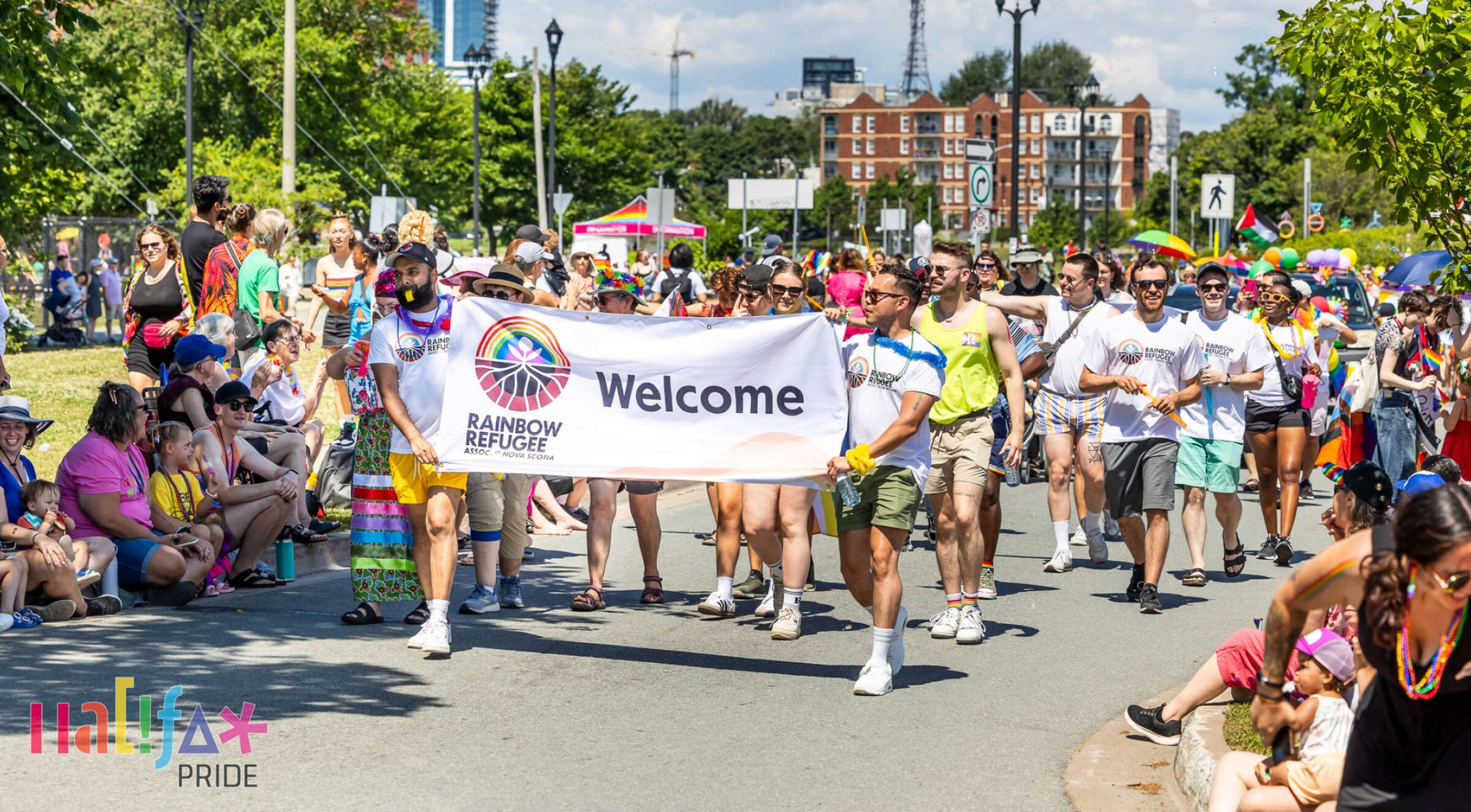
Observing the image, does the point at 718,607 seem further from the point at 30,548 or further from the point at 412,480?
the point at 30,548

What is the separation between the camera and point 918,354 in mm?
7832

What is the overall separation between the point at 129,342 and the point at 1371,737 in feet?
33.0

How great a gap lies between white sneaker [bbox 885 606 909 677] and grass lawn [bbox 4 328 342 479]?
6867 mm

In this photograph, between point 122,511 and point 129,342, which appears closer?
point 122,511

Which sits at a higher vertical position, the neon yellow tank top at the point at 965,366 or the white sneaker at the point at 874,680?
the neon yellow tank top at the point at 965,366

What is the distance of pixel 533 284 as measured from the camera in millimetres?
11680

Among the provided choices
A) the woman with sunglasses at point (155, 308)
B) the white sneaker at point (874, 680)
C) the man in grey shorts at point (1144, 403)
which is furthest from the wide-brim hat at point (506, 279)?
the man in grey shorts at point (1144, 403)

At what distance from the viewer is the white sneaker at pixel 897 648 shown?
7.88m

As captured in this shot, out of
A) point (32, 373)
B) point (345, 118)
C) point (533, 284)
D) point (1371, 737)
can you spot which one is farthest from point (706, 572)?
point (345, 118)

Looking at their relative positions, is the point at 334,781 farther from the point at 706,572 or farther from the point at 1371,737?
the point at 706,572

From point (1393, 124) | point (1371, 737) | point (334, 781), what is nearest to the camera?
point (1371, 737)

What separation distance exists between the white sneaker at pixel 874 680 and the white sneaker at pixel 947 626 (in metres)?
1.46

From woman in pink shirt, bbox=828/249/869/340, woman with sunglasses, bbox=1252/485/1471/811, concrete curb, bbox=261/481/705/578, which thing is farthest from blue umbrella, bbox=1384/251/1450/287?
woman with sunglasses, bbox=1252/485/1471/811

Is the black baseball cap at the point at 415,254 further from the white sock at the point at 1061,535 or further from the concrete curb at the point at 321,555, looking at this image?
the white sock at the point at 1061,535
